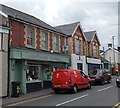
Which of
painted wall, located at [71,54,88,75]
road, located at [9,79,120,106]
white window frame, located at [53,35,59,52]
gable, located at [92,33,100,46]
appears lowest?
road, located at [9,79,120,106]

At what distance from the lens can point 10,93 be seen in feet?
65.7

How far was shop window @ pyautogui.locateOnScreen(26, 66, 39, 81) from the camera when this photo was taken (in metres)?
23.5

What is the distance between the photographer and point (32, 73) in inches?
963

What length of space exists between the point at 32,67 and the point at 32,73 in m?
0.55

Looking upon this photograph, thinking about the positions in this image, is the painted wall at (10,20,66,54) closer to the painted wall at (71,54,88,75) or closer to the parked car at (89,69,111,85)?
the parked car at (89,69,111,85)

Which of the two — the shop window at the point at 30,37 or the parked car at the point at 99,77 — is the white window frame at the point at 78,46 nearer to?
the parked car at the point at 99,77

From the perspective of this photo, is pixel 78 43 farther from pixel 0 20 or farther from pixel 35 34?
pixel 0 20

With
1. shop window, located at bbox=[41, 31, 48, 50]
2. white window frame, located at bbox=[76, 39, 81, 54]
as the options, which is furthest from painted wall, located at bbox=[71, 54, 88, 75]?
shop window, located at bbox=[41, 31, 48, 50]

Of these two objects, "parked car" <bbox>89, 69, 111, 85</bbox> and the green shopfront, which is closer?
the green shopfront

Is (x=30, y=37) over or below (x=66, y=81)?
over

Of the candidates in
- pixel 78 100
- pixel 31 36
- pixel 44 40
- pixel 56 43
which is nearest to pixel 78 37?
pixel 56 43

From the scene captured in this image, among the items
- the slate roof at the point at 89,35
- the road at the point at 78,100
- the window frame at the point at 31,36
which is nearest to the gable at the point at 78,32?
the slate roof at the point at 89,35

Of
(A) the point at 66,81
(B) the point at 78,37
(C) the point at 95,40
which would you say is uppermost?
(C) the point at 95,40

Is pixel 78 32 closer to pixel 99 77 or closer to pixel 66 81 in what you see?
pixel 99 77
